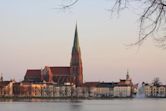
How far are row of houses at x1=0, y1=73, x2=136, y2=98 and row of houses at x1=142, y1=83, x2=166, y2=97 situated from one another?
440cm

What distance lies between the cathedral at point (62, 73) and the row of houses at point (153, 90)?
30458mm

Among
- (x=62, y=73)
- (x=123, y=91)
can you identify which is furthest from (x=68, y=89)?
(x=123, y=91)

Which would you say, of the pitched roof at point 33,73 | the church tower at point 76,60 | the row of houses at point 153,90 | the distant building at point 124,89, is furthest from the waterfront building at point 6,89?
the row of houses at point 153,90

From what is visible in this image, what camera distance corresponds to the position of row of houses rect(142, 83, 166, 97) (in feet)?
556

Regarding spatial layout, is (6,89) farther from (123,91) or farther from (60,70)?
(123,91)

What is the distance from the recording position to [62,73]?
15038cm

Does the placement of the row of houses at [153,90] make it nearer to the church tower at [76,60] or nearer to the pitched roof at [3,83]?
the church tower at [76,60]

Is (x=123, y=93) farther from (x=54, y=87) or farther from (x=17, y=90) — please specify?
(x=17, y=90)

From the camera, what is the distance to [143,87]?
569 feet

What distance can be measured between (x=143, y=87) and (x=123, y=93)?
44.2 feet

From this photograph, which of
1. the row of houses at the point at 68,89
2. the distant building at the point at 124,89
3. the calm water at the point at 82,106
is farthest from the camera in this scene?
the distant building at the point at 124,89

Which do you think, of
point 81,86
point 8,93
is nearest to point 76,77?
point 81,86

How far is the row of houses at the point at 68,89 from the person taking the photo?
445ft

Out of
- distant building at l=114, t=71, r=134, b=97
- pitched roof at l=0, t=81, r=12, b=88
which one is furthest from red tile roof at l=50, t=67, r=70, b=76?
distant building at l=114, t=71, r=134, b=97
